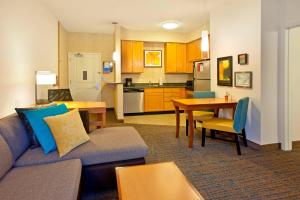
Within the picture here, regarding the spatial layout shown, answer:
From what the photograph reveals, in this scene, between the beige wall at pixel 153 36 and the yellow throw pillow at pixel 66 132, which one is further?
the beige wall at pixel 153 36

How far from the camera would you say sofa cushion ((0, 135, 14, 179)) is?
5.34 feet

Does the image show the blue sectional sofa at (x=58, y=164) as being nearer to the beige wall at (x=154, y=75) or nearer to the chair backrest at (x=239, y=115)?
the chair backrest at (x=239, y=115)

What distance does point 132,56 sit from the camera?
6633 millimetres

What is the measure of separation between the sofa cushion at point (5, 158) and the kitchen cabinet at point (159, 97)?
4908 mm

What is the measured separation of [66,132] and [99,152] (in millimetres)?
391

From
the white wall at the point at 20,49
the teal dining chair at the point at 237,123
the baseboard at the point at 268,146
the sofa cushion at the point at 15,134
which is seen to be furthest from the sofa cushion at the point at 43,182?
the baseboard at the point at 268,146

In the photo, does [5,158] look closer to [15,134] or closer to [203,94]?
[15,134]

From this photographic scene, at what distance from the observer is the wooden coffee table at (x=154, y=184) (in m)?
1.41

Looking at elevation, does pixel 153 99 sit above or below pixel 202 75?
below

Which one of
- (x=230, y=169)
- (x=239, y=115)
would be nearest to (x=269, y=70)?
(x=239, y=115)

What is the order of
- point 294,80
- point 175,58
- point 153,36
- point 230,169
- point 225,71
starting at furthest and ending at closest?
point 175,58 < point 153,36 < point 225,71 < point 294,80 < point 230,169

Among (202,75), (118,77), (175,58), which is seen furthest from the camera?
(175,58)

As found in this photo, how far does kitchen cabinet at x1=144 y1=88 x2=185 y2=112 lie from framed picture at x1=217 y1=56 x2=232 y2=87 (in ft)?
8.04

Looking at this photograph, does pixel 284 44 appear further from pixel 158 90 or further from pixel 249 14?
pixel 158 90
